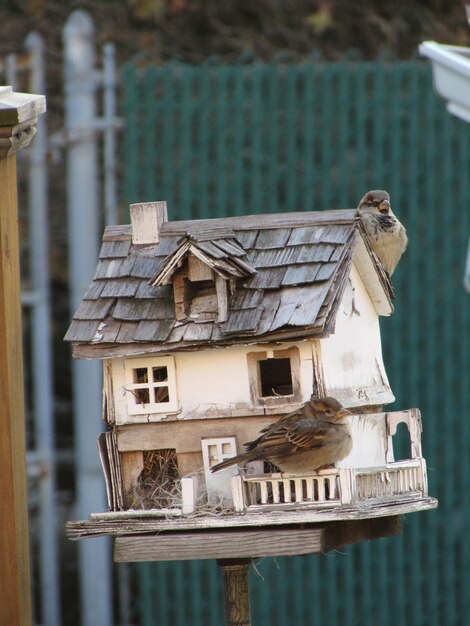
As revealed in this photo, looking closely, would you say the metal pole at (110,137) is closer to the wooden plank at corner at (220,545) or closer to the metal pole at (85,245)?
the metal pole at (85,245)

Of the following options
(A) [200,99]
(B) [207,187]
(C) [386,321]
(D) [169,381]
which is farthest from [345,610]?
→ (D) [169,381]

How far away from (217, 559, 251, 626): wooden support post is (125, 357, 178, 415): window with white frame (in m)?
0.50

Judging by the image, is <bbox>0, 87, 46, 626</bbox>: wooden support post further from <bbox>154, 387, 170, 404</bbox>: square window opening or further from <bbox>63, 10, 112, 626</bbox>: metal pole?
<bbox>63, 10, 112, 626</bbox>: metal pole

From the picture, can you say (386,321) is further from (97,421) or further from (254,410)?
(254,410)

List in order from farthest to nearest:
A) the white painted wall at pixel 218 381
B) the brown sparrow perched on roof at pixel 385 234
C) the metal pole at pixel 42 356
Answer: the metal pole at pixel 42 356
the brown sparrow perched on roof at pixel 385 234
the white painted wall at pixel 218 381

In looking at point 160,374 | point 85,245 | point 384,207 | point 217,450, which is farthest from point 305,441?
point 85,245

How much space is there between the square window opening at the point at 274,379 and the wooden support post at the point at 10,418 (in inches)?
31.8

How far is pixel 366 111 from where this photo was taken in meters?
6.54

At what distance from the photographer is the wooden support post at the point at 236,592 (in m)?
3.33

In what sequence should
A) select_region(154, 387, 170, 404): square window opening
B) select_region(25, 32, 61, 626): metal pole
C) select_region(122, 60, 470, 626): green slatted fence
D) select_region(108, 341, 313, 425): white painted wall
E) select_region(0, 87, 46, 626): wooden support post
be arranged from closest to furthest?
1. select_region(0, 87, 46, 626): wooden support post
2. select_region(108, 341, 313, 425): white painted wall
3. select_region(154, 387, 170, 404): square window opening
4. select_region(122, 60, 470, 626): green slatted fence
5. select_region(25, 32, 61, 626): metal pole

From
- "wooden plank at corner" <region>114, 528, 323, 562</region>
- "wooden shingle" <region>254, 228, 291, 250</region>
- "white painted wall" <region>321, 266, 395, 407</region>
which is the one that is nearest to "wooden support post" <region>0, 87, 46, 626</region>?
"wooden plank at corner" <region>114, 528, 323, 562</region>

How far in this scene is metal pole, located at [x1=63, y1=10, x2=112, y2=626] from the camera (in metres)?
6.50

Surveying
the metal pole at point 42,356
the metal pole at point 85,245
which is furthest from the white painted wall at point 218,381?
the metal pole at point 42,356

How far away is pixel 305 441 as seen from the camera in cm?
309
